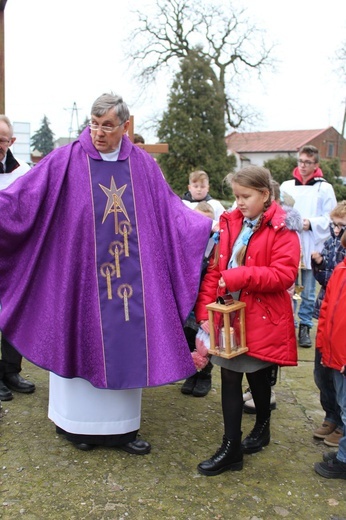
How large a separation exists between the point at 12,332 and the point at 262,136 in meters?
52.0

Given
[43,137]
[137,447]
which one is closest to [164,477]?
[137,447]

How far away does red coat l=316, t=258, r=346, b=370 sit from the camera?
3066 millimetres

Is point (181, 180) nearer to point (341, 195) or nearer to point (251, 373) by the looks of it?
point (341, 195)

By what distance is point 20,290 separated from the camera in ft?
10.5

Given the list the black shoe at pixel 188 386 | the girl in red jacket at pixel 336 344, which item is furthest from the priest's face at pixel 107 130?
the black shoe at pixel 188 386

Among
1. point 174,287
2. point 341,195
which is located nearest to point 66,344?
point 174,287

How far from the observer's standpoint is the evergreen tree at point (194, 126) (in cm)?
2420

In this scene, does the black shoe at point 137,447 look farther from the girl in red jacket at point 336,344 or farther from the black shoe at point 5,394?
the black shoe at point 5,394

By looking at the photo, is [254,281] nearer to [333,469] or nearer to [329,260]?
[329,260]

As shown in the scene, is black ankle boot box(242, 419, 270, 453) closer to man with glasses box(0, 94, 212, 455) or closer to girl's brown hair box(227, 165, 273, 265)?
man with glasses box(0, 94, 212, 455)

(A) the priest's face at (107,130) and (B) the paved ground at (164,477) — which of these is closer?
(B) the paved ground at (164,477)

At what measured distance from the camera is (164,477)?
3129 millimetres

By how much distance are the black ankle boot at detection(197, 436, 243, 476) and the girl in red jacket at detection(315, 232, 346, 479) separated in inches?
18.3

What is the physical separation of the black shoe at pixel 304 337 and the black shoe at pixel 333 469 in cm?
262
